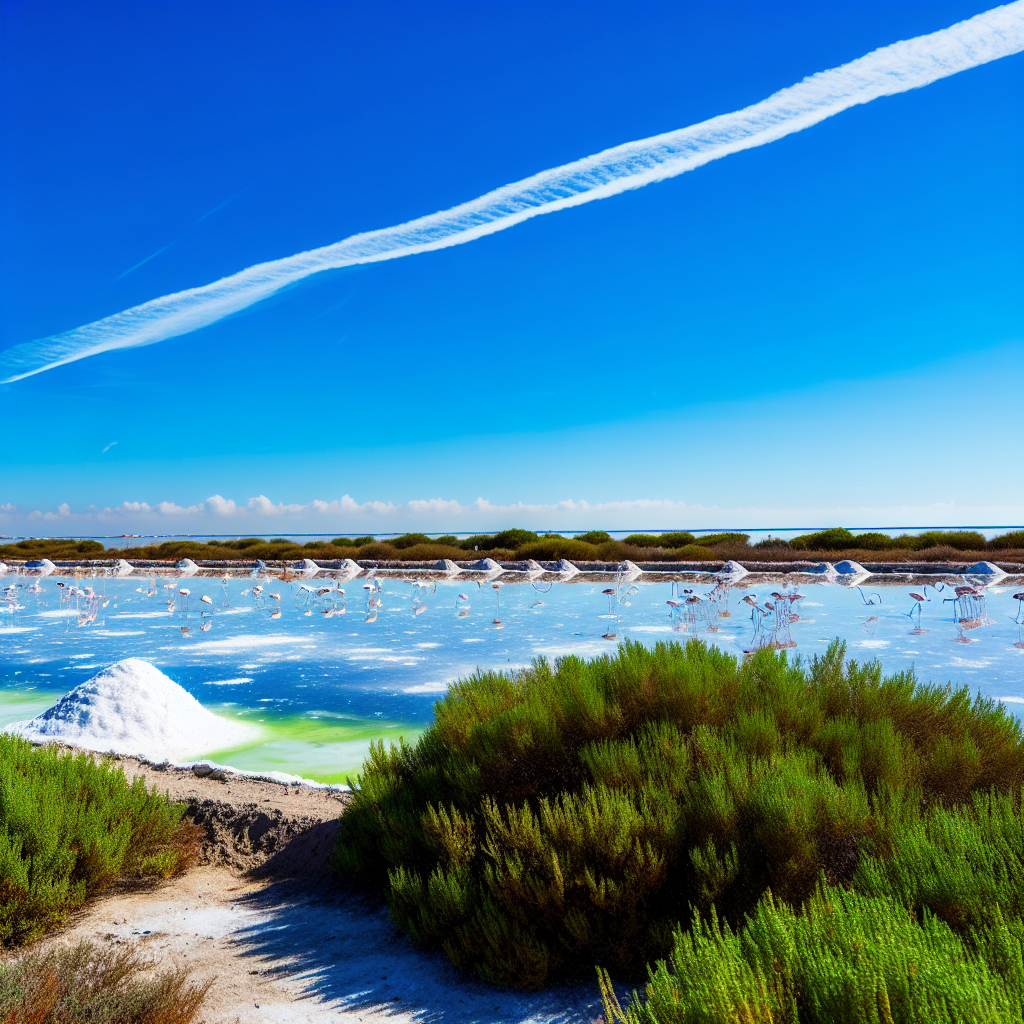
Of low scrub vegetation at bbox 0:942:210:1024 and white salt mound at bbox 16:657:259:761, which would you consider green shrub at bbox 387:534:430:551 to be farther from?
low scrub vegetation at bbox 0:942:210:1024

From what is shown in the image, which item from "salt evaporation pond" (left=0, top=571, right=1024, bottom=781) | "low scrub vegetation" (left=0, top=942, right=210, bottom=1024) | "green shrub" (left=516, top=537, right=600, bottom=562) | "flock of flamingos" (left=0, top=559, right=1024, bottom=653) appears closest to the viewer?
"low scrub vegetation" (left=0, top=942, right=210, bottom=1024)

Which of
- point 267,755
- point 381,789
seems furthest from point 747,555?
point 381,789

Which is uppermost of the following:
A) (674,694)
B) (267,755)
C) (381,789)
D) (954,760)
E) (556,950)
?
(674,694)

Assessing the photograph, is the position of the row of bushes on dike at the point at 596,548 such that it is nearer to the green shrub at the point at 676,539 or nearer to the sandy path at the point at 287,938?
the green shrub at the point at 676,539

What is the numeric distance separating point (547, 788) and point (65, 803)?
107 inches

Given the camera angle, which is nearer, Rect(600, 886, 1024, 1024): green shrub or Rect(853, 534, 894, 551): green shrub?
Rect(600, 886, 1024, 1024): green shrub

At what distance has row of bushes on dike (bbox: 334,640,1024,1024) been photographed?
1713 millimetres

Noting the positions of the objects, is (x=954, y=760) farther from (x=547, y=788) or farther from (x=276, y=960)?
(x=276, y=960)

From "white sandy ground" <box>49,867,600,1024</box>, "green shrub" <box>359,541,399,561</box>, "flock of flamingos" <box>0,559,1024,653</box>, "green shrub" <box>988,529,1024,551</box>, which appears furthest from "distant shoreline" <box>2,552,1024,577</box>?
"white sandy ground" <box>49,867,600,1024</box>

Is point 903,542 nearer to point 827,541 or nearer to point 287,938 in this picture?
point 827,541

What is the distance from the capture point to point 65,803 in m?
3.81

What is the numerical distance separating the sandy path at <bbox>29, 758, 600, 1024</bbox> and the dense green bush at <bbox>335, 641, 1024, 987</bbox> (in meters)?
0.15

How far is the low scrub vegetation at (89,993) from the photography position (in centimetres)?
224

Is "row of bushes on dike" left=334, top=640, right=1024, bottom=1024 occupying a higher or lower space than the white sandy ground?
higher
